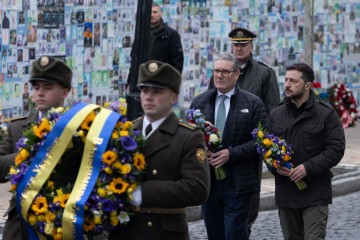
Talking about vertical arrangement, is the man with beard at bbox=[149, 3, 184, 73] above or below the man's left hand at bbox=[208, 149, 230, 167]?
above

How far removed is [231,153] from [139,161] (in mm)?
3074

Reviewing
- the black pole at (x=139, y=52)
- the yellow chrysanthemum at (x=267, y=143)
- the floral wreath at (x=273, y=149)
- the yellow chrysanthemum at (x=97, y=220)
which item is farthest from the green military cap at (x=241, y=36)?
the yellow chrysanthemum at (x=97, y=220)

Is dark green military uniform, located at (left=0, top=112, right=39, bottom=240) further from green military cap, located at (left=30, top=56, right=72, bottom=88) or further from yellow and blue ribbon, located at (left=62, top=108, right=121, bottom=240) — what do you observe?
yellow and blue ribbon, located at (left=62, top=108, right=121, bottom=240)

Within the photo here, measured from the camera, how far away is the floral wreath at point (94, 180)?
643 centimetres

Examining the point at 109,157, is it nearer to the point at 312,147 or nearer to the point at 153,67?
the point at 153,67

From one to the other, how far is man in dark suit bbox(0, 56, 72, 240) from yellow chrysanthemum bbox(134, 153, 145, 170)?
82 centimetres

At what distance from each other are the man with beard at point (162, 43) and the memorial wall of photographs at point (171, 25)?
83 centimetres

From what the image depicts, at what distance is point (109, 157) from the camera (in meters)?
6.48

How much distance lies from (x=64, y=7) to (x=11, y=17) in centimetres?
97

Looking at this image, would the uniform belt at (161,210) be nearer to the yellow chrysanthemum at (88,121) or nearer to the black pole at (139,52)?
the yellow chrysanthemum at (88,121)

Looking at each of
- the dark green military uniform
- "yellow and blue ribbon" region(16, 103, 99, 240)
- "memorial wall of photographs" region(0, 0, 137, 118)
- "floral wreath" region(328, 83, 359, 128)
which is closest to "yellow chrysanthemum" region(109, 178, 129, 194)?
"yellow and blue ribbon" region(16, 103, 99, 240)

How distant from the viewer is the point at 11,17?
14.2 metres

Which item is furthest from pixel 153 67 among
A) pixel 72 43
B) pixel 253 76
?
pixel 72 43

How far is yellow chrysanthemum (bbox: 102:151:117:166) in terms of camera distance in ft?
21.2
